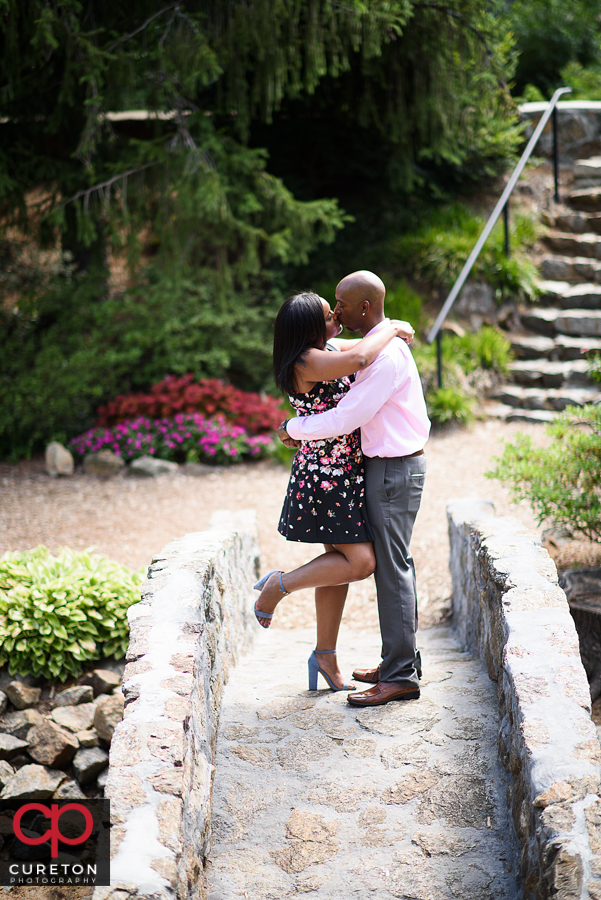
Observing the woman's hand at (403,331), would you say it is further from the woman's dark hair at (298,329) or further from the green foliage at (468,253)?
the green foliage at (468,253)

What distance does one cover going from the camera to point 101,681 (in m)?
3.73

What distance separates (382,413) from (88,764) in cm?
226

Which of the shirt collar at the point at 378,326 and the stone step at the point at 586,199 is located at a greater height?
the stone step at the point at 586,199

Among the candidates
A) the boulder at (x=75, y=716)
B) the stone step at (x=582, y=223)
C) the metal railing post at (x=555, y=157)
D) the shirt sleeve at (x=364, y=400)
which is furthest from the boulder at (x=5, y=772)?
the metal railing post at (x=555, y=157)

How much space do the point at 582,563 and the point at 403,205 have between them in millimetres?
6126

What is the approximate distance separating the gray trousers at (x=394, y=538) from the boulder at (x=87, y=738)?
1711 millimetres

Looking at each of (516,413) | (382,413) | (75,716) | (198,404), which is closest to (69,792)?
(75,716)

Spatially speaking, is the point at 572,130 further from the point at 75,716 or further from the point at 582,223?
the point at 75,716

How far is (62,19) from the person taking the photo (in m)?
5.56

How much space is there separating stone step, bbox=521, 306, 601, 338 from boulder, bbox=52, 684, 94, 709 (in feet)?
19.7

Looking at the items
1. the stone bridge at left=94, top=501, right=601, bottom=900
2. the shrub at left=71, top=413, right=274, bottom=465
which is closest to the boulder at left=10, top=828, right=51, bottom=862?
the stone bridge at left=94, top=501, right=601, bottom=900

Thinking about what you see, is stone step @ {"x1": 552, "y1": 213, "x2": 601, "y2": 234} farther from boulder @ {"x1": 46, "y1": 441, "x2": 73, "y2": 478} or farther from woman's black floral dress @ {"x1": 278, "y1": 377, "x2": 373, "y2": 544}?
woman's black floral dress @ {"x1": 278, "y1": 377, "x2": 373, "y2": 544}

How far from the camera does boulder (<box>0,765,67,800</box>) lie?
328 cm

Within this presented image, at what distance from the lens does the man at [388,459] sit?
8.16 feet
